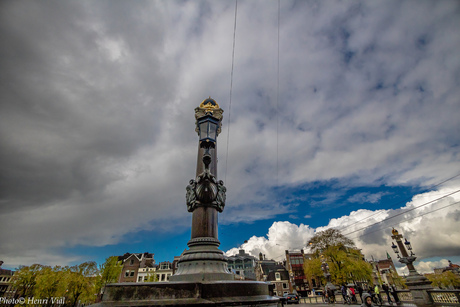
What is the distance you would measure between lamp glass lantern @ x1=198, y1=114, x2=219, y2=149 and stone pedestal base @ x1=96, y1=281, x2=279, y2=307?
6.14 meters

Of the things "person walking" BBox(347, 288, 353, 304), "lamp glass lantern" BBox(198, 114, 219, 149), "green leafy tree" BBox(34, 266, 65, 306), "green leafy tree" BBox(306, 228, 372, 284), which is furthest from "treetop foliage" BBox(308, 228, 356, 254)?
"green leafy tree" BBox(34, 266, 65, 306)

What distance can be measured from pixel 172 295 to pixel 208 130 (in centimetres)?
728

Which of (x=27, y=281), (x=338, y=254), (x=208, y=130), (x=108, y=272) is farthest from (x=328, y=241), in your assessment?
(x=27, y=281)

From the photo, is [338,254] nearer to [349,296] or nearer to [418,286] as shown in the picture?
[349,296]

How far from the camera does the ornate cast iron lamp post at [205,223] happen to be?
648 cm

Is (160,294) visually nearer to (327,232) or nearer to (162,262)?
(327,232)

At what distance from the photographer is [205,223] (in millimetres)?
7613

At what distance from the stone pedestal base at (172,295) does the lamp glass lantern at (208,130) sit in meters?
6.14

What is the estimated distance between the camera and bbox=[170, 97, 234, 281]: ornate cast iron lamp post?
648cm

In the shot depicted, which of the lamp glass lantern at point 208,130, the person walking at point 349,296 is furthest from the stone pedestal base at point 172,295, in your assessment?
the person walking at point 349,296

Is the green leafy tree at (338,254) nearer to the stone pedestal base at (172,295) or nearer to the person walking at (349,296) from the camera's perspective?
the person walking at (349,296)

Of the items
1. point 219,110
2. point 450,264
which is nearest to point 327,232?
point 219,110

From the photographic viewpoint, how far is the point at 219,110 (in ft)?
37.4

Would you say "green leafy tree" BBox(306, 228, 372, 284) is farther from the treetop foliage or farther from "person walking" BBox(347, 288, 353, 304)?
"person walking" BBox(347, 288, 353, 304)
